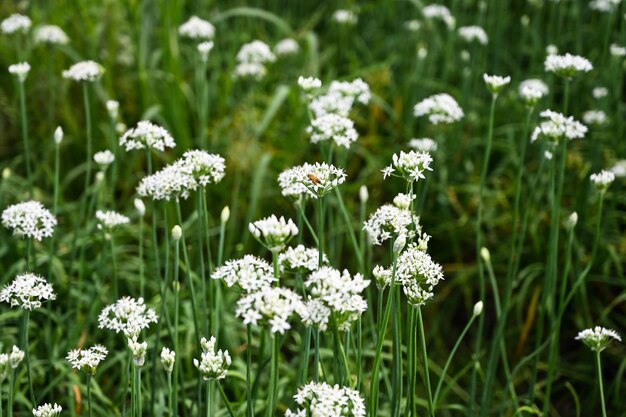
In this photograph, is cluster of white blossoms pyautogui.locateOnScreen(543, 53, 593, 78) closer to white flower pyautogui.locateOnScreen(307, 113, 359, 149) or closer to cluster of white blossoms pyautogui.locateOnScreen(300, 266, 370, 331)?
white flower pyautogui.locateOnScreen(307, 113, 359, 149)

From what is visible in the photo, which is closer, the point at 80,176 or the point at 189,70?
the point at 80,176

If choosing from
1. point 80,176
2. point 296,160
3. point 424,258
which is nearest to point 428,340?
point 296,160

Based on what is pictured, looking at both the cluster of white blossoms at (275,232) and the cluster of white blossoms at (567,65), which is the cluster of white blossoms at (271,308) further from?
the cluster of white blossoms at (567,65)

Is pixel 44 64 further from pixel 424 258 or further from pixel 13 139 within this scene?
pixel 424 258

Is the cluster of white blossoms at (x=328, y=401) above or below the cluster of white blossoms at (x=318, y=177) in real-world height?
below

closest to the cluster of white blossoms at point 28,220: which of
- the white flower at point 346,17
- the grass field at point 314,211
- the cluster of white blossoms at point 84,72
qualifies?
the grass field at point 314,211

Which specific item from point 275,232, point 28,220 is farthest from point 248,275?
point 28,220
